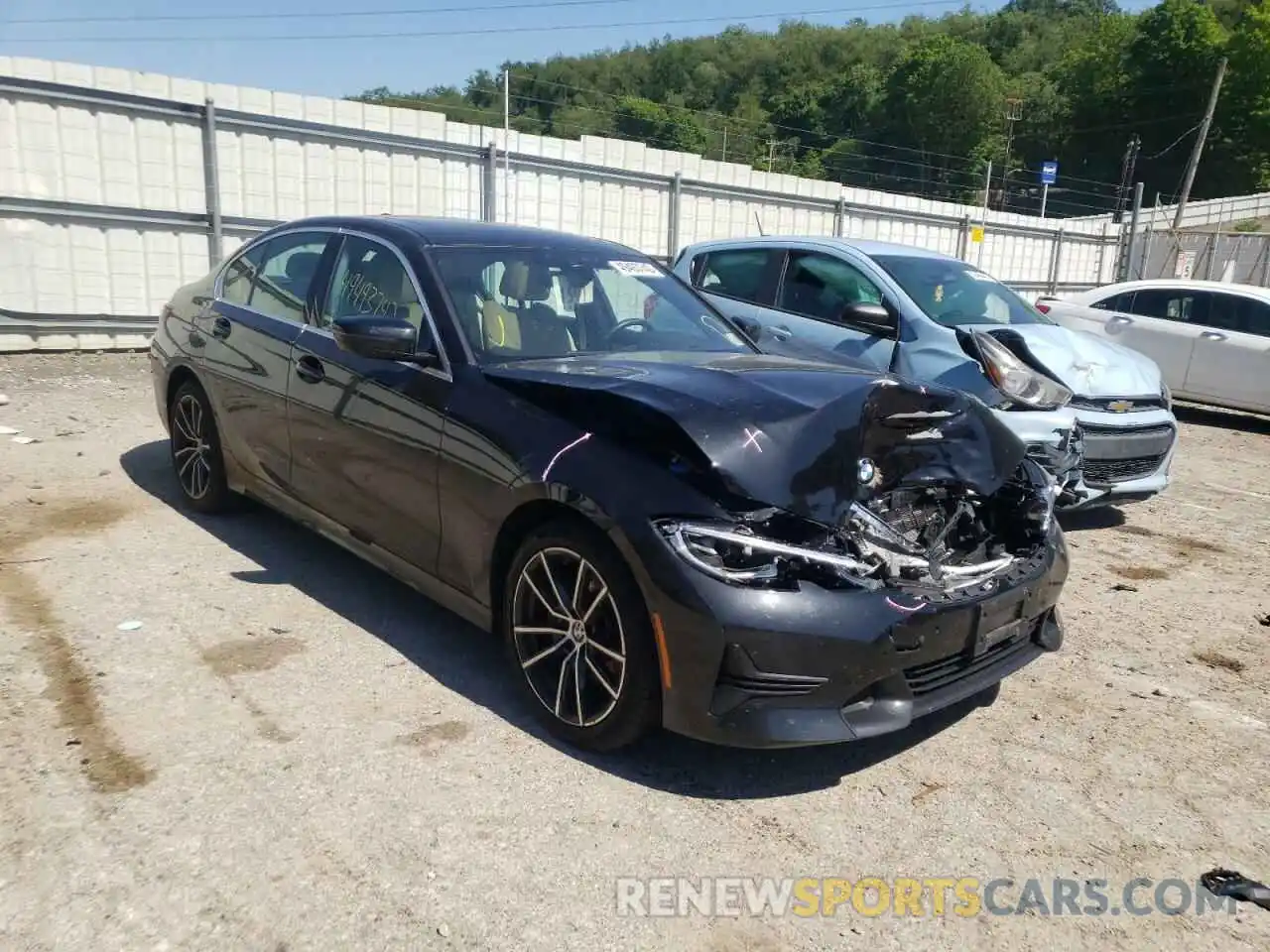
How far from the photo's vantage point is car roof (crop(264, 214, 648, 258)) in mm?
4168

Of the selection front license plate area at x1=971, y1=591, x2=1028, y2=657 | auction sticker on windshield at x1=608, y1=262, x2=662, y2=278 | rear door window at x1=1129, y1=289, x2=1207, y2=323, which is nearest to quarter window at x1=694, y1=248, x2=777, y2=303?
auction sticker on windshield at x1=608, y1=262, x2=662, y2=278

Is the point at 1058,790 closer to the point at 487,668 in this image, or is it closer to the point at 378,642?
the point at 487,668

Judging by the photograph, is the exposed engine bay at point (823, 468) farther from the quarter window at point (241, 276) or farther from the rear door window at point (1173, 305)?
the rear door window at point (1173, 305)

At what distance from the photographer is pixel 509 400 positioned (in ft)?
11.1

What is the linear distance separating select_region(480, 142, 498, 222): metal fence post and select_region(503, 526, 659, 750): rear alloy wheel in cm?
914

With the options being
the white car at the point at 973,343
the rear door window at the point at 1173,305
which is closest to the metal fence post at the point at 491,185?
the white car at the point at 973,343

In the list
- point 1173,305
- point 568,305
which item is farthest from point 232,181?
point 1173,305

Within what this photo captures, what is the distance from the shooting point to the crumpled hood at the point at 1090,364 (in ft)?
20.8

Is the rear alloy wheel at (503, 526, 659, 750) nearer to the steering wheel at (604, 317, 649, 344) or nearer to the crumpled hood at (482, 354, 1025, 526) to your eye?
the crumpled hood at (482, 354, 1025, 526)

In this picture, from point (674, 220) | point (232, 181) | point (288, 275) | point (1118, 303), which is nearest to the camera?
point (288, 275)

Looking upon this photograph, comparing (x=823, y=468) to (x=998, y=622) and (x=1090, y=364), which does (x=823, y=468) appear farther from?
(x=1090, y=364)

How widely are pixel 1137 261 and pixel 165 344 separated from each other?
24.6 m

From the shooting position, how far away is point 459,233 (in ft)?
14.0

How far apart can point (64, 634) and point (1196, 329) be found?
11.3 metres
